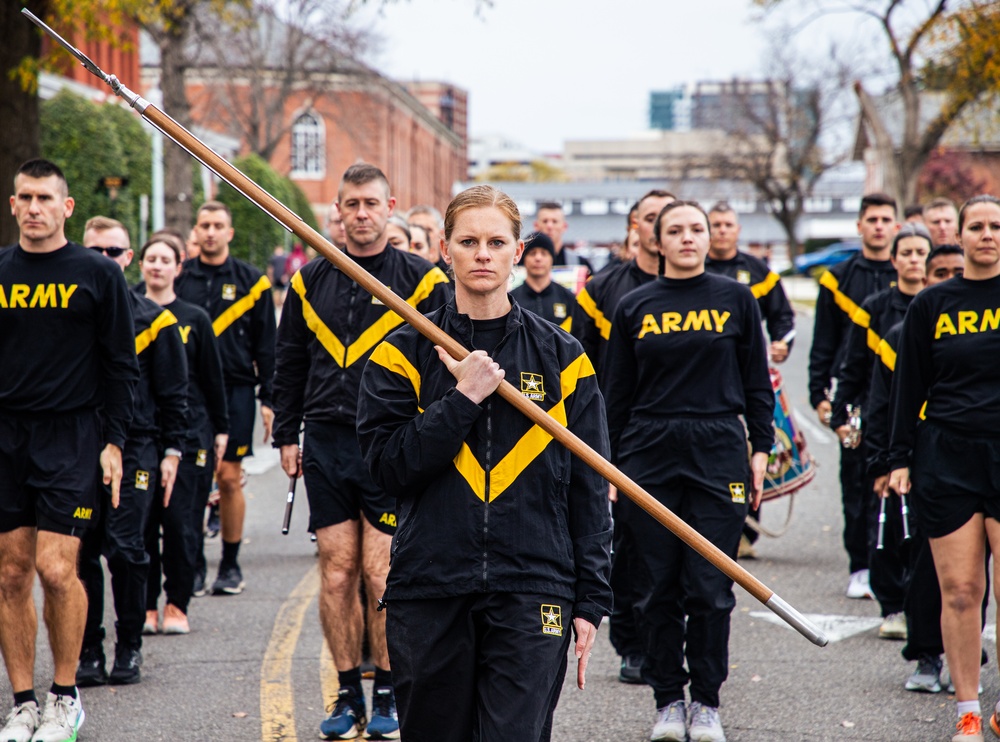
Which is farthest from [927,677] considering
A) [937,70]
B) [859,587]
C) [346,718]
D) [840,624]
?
[937,70]

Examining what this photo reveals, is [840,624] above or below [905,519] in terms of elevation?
below

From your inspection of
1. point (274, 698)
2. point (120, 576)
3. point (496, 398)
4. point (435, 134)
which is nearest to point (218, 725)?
point (274, 698)

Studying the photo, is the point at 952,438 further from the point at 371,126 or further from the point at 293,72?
the point at 371,126

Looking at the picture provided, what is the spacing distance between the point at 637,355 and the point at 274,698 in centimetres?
242

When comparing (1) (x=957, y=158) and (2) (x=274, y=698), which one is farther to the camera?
(1) (x=957, y=158)

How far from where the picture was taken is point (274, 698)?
6.63 metres

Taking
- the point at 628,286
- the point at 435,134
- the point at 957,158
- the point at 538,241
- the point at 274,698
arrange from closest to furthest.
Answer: the point at 274,698
the point at 628,286
the point at 538,241
the point at 957,158
the point at 435,134

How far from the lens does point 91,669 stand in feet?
22.7

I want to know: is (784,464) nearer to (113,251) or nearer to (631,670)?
(631,670)

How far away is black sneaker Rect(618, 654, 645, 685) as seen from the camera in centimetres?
700

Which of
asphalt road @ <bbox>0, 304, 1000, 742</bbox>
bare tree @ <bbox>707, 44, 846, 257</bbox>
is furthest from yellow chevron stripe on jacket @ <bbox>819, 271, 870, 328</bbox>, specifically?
bare tree @ <bbox>707, 44, 846, 257</bbox>

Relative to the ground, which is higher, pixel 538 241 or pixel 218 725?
pixel 538 241

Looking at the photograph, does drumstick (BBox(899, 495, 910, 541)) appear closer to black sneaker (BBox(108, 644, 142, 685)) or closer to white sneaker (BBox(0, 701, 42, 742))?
black sneaker (BBox(108, 644, 142, 685))

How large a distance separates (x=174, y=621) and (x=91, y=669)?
3.48 ft
